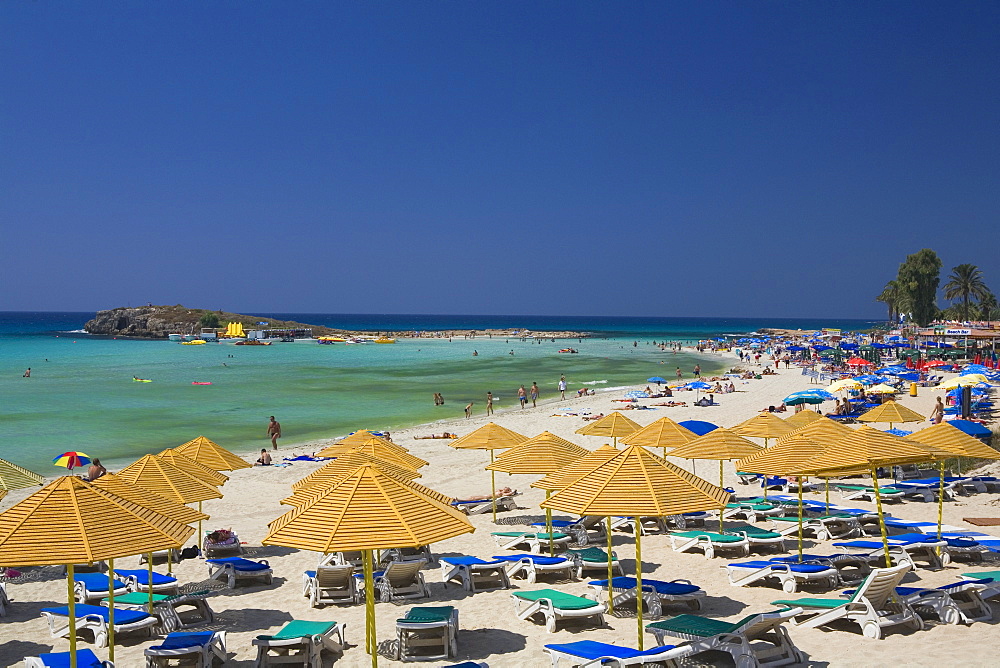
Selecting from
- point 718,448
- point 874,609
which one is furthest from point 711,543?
point 874,609

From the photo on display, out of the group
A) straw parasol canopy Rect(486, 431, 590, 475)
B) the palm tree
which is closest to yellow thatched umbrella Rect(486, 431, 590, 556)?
straw parasol canopy Rect(486, 431, 590, 475)

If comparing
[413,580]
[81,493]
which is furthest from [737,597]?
[81,493]

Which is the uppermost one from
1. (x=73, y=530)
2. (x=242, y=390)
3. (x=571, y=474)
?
(x=73, y=530)

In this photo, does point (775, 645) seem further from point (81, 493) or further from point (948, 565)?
point (81, 493)

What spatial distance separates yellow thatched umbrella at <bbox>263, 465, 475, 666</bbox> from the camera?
560 centimetres

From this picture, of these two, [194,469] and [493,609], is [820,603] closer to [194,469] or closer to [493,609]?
[493,609]

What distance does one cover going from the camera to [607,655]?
6.60 m

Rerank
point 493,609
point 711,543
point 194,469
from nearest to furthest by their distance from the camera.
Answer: point 493,609 → point 194,469 → point 711,543

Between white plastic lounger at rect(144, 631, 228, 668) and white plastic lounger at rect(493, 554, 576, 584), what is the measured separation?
397cm

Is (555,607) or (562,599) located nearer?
(555,607)

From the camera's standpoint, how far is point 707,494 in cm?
699

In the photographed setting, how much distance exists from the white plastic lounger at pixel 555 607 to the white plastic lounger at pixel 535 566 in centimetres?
126

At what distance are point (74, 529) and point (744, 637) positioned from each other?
224 inches

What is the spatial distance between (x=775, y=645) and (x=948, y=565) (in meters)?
4.66
